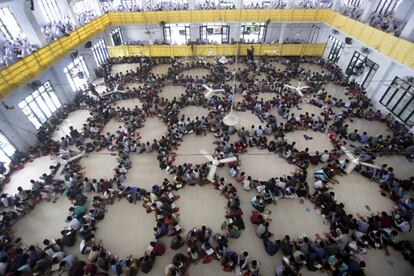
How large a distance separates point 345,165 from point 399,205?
2.85m

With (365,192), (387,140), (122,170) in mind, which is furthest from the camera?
(387,140)

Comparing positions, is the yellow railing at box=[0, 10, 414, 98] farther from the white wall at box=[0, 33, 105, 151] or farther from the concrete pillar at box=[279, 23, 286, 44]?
the white wall at box=[0, 33, 105, 151]

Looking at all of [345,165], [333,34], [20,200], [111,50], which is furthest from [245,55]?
[20,200]

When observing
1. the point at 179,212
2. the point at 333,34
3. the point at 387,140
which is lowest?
the point at 179,212

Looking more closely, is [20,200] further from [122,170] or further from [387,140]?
[387,140]

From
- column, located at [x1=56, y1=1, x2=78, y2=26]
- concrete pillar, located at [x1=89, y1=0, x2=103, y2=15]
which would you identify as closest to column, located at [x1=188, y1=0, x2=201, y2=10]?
concrete pillar, located at [x1=89, y1=0, x2=103, y2=15]

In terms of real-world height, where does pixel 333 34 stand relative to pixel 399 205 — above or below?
above

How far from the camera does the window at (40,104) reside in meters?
14.7

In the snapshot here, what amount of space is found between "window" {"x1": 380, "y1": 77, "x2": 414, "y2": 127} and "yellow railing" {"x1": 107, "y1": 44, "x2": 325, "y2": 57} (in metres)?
10.4

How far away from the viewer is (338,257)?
8.37 meters

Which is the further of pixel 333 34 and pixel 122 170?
pixel 333 34

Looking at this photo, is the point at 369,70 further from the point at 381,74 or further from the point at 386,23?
the point at 386,23

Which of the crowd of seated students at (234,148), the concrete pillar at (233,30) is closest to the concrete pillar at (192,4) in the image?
the concrete pillar at (233,30)

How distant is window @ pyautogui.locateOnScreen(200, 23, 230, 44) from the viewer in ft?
82.1
